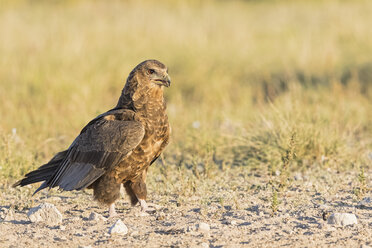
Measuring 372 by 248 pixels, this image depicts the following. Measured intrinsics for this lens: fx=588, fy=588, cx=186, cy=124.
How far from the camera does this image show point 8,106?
802cm

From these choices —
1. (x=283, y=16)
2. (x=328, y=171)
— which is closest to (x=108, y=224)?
(x=328, y=171)

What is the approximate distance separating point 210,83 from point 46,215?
5.39 metres

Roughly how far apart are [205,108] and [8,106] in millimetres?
2751

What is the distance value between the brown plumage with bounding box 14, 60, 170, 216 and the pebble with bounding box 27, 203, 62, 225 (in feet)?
0.83

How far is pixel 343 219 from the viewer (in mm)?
4102

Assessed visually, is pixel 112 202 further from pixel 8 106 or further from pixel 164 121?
pixel 8 106

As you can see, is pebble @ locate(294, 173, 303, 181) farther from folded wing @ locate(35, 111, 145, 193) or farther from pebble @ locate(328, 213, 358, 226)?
folded wing @ locate(35, 111, 145, 193)

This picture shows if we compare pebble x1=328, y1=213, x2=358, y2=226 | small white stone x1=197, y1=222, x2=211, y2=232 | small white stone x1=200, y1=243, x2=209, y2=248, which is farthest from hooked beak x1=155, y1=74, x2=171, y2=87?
pebble x1=328, y1=213, x2=358, y2=226

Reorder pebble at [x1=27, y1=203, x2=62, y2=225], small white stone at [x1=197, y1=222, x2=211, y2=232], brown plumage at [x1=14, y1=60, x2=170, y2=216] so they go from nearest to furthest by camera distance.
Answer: small white stone at [x1=197, y1=222, x2=211, y2=232], pebble at [x1=27, y1=203, x2=62, y2=225], brown plumage at [x1=14, y1=60, x2=170, y2=216]

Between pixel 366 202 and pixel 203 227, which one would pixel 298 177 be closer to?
pixel 366 202

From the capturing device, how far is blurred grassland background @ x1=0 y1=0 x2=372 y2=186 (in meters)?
6.21

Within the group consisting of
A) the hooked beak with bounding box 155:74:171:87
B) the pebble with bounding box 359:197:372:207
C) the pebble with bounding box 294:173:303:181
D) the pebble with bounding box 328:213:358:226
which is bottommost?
the pebble with bounding box 294:173:303:181

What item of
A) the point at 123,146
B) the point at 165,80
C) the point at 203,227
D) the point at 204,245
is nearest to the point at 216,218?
the point at 203,227

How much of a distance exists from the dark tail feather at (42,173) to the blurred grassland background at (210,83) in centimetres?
82
